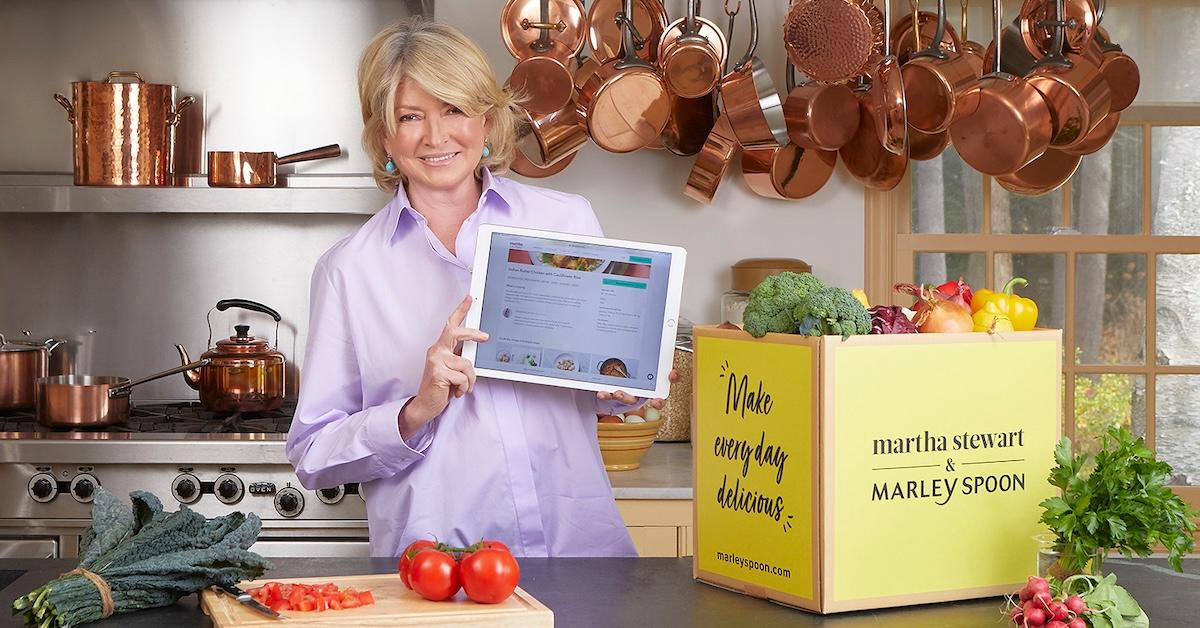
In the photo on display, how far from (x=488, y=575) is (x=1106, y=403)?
2.43 meters

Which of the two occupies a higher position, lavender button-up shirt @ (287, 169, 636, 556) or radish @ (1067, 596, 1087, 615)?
lavender button-up shirt @ (287, 169, 636, 556)

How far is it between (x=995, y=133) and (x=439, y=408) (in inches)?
64.2

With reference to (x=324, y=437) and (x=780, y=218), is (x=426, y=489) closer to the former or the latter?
(x=324, y=437)

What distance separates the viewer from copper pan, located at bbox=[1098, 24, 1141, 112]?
2.86 m

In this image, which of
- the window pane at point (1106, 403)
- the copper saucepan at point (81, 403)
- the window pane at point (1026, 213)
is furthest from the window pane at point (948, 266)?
the copper saucepan at point (81, 403)

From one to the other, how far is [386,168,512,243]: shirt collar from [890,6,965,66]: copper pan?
1.37 meters

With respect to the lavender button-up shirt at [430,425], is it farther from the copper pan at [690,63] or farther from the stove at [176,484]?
the copper pan at [690,63]

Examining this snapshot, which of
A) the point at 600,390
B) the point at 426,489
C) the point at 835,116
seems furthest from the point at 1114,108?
the point at 426,489

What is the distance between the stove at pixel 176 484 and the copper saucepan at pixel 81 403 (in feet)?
0.15

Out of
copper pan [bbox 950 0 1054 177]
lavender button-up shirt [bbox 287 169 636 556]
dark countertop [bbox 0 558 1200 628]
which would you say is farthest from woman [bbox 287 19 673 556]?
copper pan [bbox 950 0 1054 177]

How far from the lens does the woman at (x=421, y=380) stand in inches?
68.4

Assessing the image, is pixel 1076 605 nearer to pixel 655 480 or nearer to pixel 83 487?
pixel 655 480

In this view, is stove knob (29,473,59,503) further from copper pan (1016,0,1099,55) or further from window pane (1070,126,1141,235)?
window pane (1070,126,1141,235)

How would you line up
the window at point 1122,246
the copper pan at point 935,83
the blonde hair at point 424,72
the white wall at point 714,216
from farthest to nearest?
the window at point 1122,246 → the white wall at point 714,216 → the copper pan at point 935,83 → the blonde hair at point 424,72
